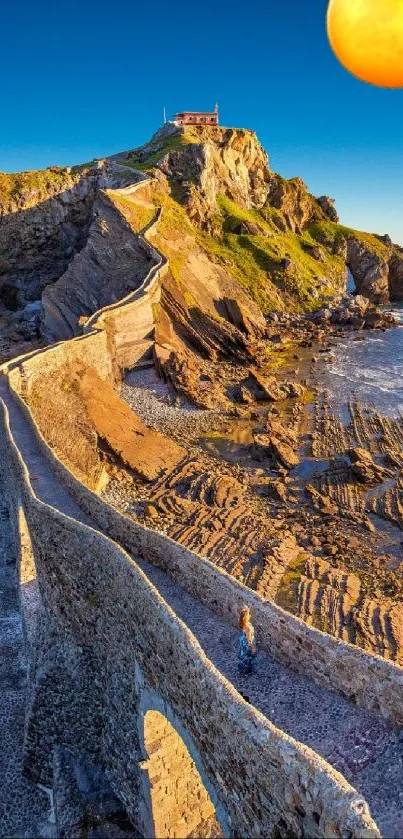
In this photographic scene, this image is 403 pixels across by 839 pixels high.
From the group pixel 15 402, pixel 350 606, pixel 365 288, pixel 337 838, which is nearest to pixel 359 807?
pixel 337 838

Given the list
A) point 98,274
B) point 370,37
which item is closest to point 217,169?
point 98,274

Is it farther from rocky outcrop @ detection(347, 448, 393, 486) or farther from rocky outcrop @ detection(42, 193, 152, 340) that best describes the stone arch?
rocky outcrop @ detection(42, 193, 152, 340)

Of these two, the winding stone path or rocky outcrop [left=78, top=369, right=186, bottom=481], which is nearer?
the winding stone path

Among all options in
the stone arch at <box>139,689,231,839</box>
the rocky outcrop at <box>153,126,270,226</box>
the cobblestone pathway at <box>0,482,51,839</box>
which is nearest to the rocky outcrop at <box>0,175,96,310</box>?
the rocky outcrop at <box>153,126,270,226</box>

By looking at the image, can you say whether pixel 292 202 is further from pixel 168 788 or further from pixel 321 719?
pixel 321 719

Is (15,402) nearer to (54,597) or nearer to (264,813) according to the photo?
(54,597)

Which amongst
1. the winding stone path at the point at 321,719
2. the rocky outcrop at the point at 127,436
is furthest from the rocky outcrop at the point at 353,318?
the winding stone path at the point at 321,719
